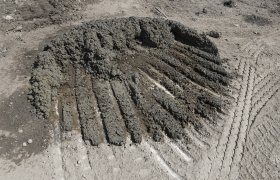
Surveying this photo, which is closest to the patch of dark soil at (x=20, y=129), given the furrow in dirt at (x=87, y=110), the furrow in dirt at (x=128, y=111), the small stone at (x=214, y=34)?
the furrow in dirt at (x=87, y=110)

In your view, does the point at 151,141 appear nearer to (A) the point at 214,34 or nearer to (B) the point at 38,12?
(A) the point at 214,34

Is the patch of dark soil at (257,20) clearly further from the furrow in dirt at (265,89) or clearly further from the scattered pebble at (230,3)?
the furrow in dirt at (265,89)

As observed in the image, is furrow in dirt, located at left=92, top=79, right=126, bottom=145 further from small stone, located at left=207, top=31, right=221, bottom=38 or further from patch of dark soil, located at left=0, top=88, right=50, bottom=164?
small stone, located at left=207, top=31, right=221, bottom=38

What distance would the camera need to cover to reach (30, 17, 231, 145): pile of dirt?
33.6ft

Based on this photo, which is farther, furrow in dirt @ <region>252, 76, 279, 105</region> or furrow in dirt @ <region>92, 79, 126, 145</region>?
furrow in dirt @ <region>252, 76, 279, 105</region>

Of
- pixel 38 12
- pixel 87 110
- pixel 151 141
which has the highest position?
pixel 38 12

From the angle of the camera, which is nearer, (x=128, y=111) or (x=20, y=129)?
(x=20, y=129)

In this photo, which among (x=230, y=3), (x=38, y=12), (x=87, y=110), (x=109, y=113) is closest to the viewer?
(x=109, y=113)

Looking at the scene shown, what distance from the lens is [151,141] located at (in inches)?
388

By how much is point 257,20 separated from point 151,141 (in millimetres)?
8270

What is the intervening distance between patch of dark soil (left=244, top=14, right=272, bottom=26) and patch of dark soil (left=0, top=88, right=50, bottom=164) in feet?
31.4

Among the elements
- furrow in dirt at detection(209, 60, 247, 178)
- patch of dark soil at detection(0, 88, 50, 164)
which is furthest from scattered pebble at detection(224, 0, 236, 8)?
patch of dark soil at detection(0, 88, 50, 164)

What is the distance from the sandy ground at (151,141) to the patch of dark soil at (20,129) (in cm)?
3

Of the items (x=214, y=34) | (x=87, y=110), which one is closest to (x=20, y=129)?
(x=87, y=110)
